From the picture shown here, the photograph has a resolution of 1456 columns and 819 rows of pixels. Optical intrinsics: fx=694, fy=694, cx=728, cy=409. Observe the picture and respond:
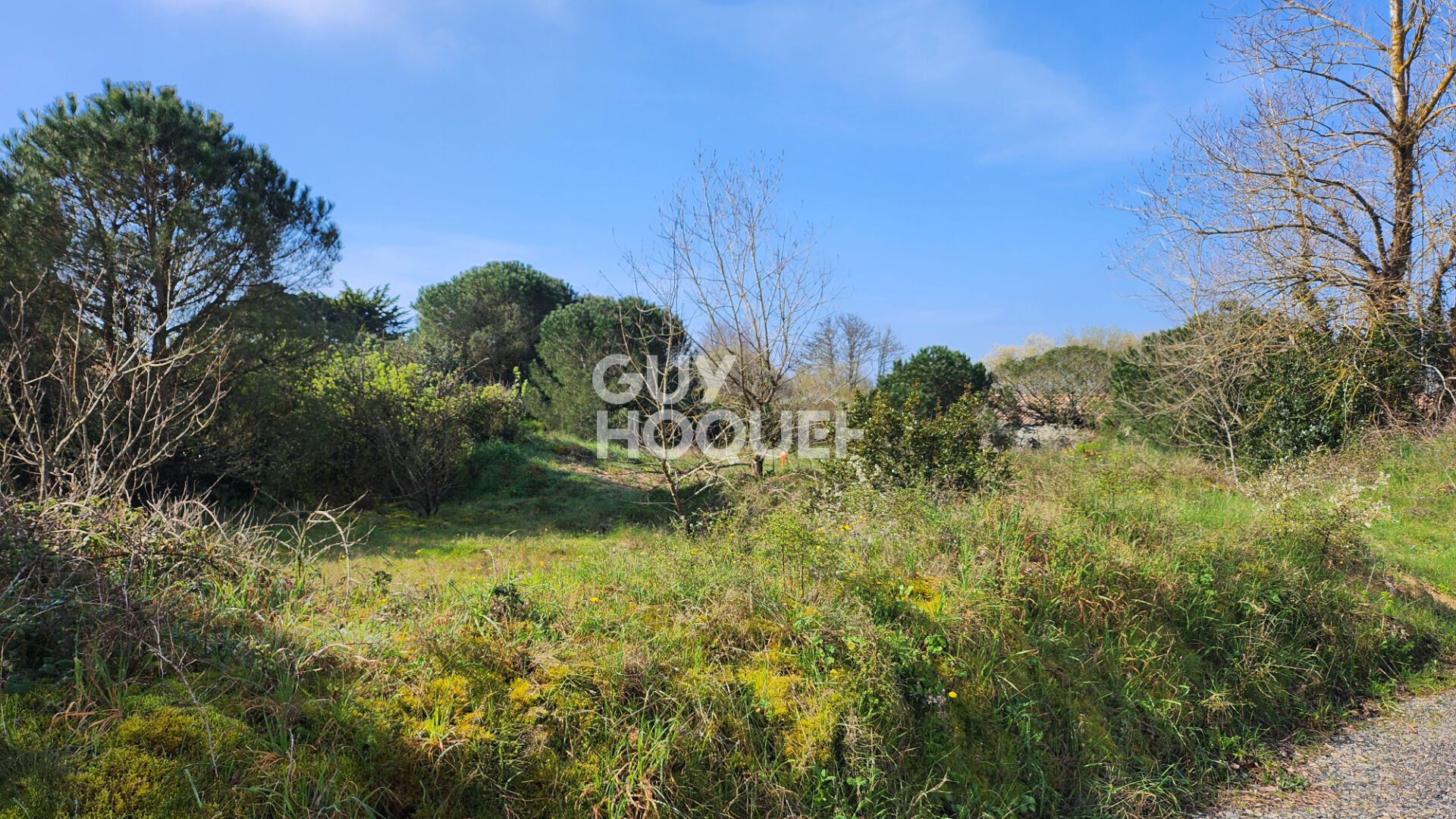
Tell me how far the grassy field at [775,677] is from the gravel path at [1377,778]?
0.21 metres

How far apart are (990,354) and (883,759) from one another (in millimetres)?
40571


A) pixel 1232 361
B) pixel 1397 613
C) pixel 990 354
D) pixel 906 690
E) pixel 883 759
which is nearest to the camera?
pixel 883 759

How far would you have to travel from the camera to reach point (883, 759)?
9.95 ft

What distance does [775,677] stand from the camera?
3172mm

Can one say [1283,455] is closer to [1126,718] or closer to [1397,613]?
[1397,613]

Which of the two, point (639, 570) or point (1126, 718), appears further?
point (639, 570)

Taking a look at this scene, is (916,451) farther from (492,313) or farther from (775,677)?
(492,313)

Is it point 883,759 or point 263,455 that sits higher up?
point 263,455

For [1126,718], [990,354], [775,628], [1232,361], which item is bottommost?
[1126,718]

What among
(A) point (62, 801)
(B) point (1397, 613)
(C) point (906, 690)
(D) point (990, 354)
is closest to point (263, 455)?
(A) point (62, 801)

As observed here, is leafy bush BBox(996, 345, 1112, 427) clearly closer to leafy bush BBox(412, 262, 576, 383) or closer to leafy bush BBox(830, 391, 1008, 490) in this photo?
leafy bush BBox(830, 391, 1008, 490)

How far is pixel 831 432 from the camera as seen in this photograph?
8.54 metres

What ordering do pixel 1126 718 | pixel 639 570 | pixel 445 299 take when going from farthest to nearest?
pixel 445 299 < pixel 639 570 < pixel 1126 718

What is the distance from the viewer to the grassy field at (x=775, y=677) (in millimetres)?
2398
